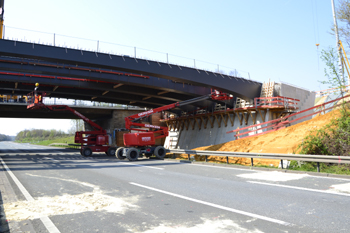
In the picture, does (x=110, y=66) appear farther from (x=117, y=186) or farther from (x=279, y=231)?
(x=279, y=231)

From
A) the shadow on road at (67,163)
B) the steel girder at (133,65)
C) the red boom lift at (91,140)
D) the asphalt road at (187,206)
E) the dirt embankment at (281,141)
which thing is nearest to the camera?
the asphalt road at (187,206)

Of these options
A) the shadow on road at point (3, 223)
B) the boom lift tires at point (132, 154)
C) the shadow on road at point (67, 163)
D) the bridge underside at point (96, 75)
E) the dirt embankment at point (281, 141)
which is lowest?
the shadow on road at point (67, 163)

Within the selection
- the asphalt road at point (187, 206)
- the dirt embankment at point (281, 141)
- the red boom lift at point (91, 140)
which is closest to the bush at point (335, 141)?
the dirt embankment at point (281, 141)

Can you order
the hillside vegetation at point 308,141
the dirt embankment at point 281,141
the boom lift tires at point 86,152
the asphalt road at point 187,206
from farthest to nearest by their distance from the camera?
the boom lift tires at point 86,152 → the dirt embankment at point 281,141 → the hillside vegetation at point 308,141 → the asphalt road at point 187,206

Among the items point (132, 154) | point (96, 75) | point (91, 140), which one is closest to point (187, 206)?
point (132, 154)

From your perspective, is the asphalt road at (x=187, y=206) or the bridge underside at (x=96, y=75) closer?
the asphalt road at (x=187, y=206)

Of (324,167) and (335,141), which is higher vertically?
(335,141)

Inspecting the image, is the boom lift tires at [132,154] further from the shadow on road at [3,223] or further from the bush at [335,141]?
the shadow on road at [3,223]

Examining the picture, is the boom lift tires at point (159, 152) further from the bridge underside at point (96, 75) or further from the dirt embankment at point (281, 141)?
the bridge underside at point (96, 75)

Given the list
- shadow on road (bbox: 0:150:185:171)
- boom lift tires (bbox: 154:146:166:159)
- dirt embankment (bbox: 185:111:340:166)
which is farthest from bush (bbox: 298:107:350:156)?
boom lift tires (bbox: 154:146:166:159)

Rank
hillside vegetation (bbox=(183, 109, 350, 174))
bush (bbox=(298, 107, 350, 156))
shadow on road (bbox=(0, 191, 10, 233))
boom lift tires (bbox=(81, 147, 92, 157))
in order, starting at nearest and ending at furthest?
1. shadow on road (bbox=(0, 191, 10, 233))
2. bush (bbox=(298, 107, 350, 156))
3. hillside vegetation (bbox=(183, 109, 350, 174))
4. boom lift tires (bbox=(81, 147, 92, 157))

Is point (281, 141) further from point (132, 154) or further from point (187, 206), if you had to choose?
point (187, 206)

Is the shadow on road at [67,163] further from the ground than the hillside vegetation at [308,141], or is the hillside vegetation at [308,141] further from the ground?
the hillside vegetation at [308,141]

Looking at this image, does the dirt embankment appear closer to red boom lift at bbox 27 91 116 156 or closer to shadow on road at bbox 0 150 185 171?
shadow on road at bbox 0 150 185 171
